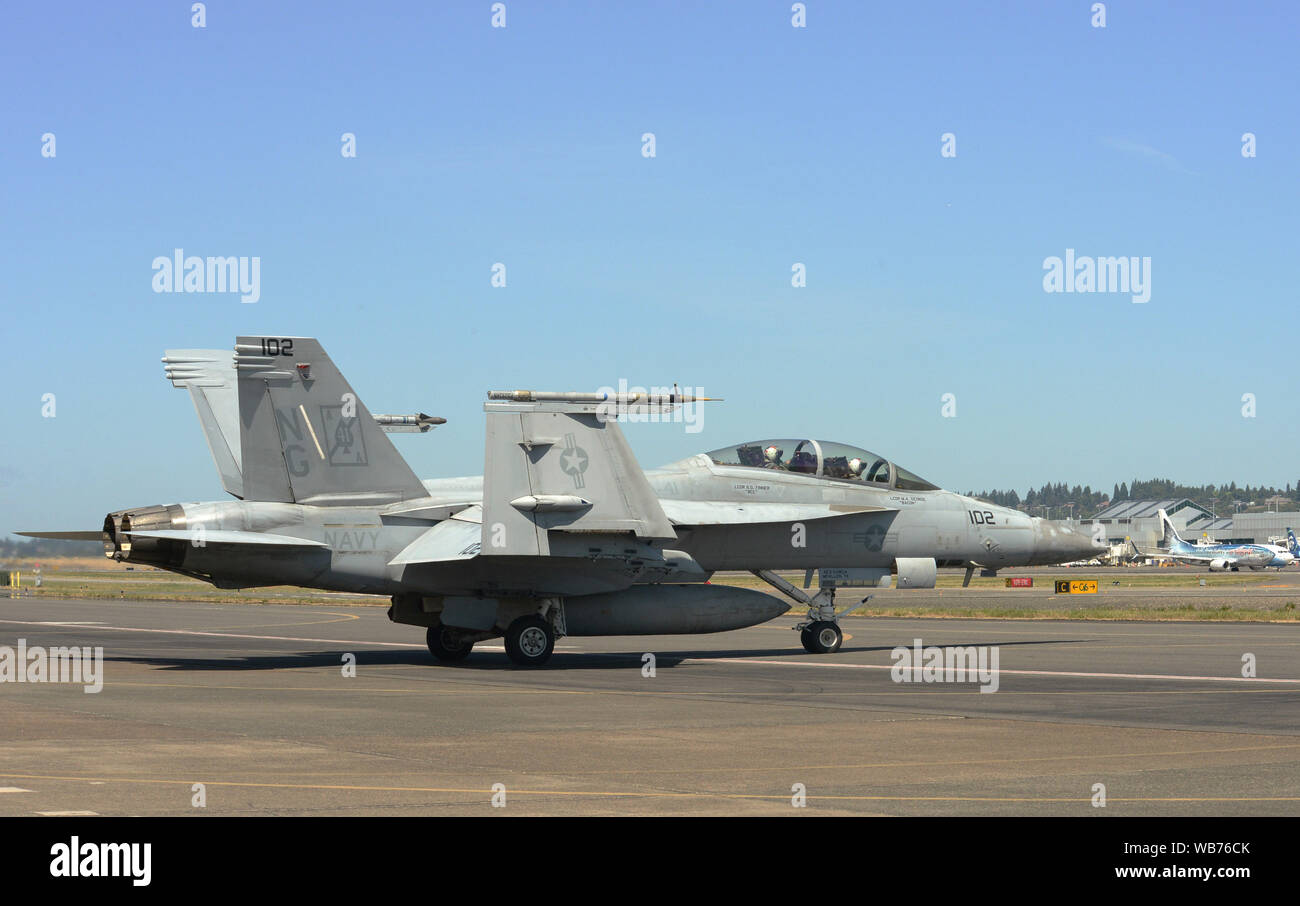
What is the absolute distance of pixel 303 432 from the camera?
71.3ft

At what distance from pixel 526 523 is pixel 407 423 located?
256 inches

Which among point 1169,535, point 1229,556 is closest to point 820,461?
point 1229,556

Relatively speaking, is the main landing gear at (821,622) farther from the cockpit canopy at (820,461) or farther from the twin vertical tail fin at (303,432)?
the twin vertical tail fin at (303,432)

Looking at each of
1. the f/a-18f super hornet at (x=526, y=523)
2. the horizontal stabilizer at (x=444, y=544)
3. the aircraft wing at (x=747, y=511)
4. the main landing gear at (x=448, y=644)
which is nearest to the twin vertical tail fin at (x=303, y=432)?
the f/a-18f super hornet at (x=526, y=523)

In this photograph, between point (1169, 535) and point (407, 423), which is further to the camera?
point (1169, 535)

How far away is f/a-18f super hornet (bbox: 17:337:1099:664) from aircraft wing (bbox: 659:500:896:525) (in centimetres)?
4

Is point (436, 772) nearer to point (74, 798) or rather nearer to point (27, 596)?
point (74, 798)

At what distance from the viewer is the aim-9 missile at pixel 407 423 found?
26125mm

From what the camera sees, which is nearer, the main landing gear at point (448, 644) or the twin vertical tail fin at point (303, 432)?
the twin vertical tail fin at point (303, 432)

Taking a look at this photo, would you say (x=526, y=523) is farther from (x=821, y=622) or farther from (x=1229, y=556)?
(x=1229, y=556)

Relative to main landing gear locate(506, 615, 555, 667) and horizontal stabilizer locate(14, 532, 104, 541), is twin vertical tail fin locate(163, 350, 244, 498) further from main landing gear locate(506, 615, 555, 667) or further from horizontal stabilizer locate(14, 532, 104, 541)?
main landing gear locate(506, 615, 555, 667)

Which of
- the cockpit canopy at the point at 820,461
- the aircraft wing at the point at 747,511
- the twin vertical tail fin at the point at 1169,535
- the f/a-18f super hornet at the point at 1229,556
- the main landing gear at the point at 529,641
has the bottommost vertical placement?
the f/a-18f super hornet at the point at 1229,556

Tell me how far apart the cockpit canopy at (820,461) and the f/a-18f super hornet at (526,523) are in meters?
0.04
